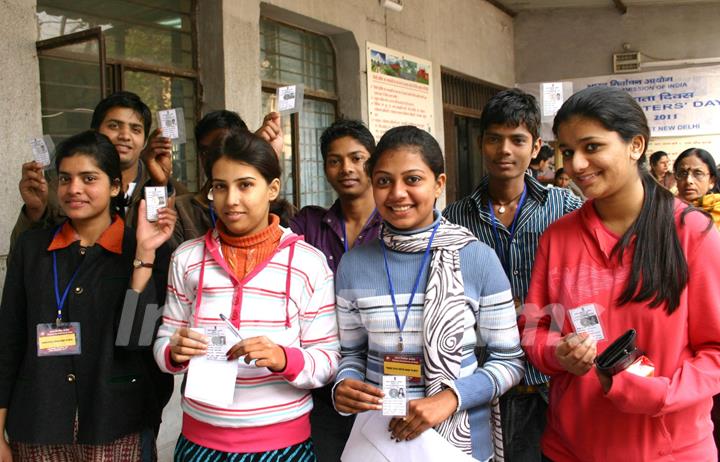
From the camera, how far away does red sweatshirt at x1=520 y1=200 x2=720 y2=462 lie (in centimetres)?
156

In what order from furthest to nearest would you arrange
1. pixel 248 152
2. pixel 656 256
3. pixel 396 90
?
pixel 396 90 < pixel 248 152 < pixel 656 256

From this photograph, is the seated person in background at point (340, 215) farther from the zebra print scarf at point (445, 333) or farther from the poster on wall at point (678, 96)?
the poster on wall at point (678, 96)

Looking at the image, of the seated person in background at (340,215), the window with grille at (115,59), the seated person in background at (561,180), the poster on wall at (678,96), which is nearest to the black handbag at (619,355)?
the seated person in background at (340,215)

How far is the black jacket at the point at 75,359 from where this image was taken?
202 cm

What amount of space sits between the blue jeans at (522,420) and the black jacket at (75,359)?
117cm

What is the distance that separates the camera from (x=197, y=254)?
199cm

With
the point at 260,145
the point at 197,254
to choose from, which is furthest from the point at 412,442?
the point at 260,145

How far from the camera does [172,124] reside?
2.88 metres

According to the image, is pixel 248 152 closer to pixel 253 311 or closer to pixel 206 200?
pixel 253 311

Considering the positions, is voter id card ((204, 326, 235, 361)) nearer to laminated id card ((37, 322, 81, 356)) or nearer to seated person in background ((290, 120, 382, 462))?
laminated id card ((37, 322, 81, 356))

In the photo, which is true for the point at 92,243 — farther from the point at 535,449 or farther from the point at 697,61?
the point at 697,61

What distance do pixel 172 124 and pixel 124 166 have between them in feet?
0.91

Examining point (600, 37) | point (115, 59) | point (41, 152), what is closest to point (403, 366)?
point (41, 152)

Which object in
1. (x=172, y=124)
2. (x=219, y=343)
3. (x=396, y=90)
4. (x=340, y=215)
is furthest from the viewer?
(x=396, y=90)
